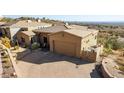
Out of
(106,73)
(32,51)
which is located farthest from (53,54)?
(106,73)

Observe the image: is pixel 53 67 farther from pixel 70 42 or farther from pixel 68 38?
pixel 68 38

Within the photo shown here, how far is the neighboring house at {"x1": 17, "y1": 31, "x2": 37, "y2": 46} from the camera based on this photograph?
23625 millimetres

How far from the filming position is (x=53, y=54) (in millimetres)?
19703

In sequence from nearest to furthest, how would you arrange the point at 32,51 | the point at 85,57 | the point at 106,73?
the point at 106,73 → the point at 85,57 → the point at 32,51

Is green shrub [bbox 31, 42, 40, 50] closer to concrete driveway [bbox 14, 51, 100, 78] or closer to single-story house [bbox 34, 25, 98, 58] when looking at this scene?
concrete driveway [bbox 14, 51, 100, 78]

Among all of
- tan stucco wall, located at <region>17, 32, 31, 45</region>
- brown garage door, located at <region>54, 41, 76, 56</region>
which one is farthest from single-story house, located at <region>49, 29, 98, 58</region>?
tan stucco wall, located at <region>17, 32, 31, 45</region>

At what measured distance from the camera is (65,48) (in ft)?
62.1

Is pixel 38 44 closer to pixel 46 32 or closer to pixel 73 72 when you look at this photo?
pixel 46 32

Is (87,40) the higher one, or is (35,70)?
(87,40)

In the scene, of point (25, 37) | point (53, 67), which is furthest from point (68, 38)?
point (25, 37)

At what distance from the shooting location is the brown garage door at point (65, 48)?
1820 centimetres

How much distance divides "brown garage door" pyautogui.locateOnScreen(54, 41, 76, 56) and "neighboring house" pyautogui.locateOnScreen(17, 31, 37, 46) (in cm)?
548
